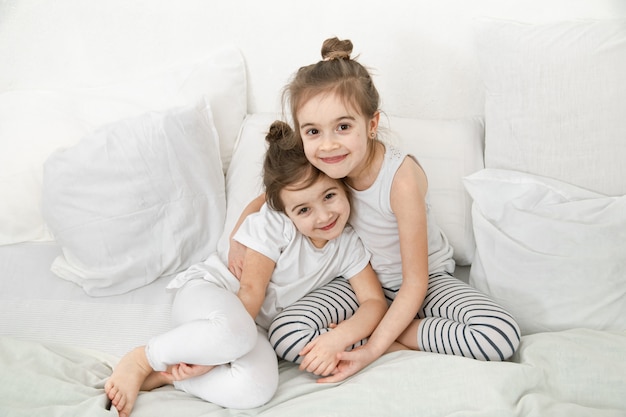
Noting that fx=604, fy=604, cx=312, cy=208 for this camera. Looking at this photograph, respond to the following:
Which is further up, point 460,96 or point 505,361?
point 460,96

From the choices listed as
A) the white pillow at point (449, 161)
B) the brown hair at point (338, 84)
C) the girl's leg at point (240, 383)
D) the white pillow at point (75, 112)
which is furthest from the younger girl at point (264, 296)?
the white pillow at point (75, 112)

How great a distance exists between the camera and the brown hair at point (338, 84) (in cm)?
121

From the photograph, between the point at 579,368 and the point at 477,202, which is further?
the point at 477,202

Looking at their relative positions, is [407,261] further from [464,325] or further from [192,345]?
[192,345]

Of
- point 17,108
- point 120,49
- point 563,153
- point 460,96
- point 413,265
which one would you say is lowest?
point 413,265

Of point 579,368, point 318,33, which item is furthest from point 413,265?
point 318,33

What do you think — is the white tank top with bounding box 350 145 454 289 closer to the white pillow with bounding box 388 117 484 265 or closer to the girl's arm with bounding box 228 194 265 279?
the white pillow with bounding box 388 117 484 265

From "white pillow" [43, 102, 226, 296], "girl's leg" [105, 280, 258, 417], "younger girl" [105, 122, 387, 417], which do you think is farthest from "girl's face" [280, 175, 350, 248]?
"white pillow" [43, 102, 226, 296]

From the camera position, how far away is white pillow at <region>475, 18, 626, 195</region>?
4.56 feet

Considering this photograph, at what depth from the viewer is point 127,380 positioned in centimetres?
116

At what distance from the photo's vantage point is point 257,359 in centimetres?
118

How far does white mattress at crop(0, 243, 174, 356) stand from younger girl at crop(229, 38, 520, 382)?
23cm

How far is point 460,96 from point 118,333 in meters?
1.08

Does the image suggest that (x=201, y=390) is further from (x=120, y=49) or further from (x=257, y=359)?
(x=120, y=49)
